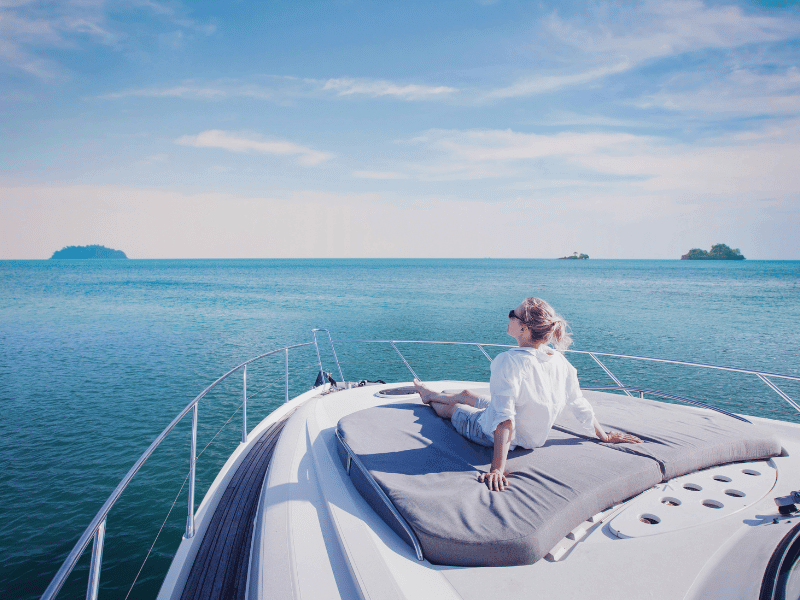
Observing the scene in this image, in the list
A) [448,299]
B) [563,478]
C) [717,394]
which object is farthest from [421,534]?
[448,299]

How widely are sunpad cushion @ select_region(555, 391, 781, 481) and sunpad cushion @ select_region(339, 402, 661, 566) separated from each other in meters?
0.14

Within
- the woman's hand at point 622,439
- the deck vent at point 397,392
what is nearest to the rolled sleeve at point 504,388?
the woman's hand at point 622,439

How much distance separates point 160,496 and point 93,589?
453 centimetres

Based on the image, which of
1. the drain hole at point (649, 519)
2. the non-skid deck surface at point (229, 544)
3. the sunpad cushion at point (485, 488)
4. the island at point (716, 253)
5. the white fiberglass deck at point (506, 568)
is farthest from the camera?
the island at point (716, 253)

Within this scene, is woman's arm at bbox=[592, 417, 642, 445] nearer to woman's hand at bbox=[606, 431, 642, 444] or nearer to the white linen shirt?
woman's hand at bbox=[606, 431, 642, 444]

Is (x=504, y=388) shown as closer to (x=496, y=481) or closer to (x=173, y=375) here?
(x=496, y=481)

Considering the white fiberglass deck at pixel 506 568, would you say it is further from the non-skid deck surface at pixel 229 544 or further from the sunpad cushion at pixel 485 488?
the non-skid deck surface at pixel 229 544

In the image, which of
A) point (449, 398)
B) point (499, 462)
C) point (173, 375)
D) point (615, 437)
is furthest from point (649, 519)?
point (173, 375)

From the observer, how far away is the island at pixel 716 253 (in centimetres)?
13750

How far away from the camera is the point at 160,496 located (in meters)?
5.17

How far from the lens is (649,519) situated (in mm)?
1691

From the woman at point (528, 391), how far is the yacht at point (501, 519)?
86mm

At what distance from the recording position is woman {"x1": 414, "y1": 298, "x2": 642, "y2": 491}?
1.84 metres

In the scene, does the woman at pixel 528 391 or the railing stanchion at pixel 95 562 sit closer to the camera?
the railing stanchion at pixel 95 562
